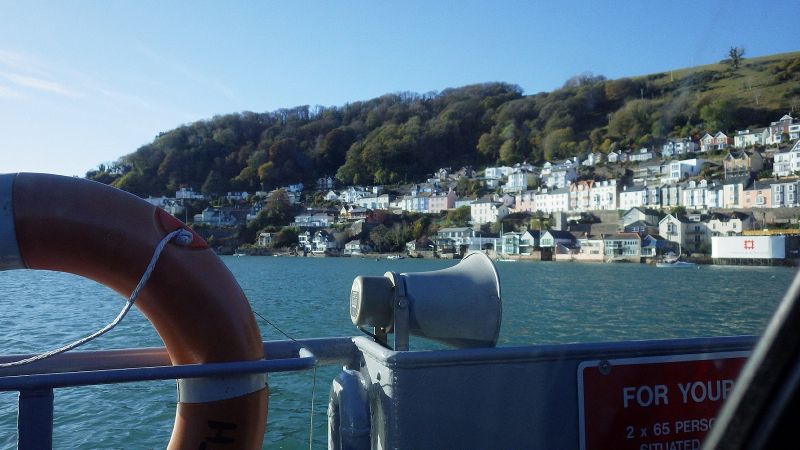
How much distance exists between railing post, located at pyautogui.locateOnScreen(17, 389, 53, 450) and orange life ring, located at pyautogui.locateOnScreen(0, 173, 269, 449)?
432 millimetres

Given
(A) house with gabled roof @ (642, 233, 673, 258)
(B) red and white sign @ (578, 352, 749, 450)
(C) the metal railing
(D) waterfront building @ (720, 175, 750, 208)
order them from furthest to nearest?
(A) house with gabled roof @ (642, 233, 673, 258), (D) waterfront building @ (720, 175, 750, 208), (B) red and white sign @ (578, 352, 749, 450), (C) the metal railing

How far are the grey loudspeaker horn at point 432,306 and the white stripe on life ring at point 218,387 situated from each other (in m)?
0.48

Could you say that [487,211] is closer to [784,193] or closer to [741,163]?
[741,163]

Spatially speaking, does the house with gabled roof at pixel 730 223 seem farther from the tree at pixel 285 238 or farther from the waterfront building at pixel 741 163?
the tree at pixel 285 238

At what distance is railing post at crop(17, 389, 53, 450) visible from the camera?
170 cm

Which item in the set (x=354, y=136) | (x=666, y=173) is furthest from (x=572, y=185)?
(x=354, y=136)

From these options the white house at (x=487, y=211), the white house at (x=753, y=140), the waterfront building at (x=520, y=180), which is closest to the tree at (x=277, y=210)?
the white house at (x=487, y=211)

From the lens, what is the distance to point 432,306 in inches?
92.1

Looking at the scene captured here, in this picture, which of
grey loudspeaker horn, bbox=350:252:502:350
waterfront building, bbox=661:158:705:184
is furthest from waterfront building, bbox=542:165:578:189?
grey loudspeaker horn, bbox=350:252:502:350

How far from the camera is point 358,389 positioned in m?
2.05

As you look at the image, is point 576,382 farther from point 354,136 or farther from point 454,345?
point 354,136

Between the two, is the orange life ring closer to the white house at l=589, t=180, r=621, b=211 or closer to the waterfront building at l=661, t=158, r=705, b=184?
the waterfront building at l=661, t=158, r=705, b=184

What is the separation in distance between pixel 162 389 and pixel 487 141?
110 meters

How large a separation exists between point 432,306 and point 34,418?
130cm
